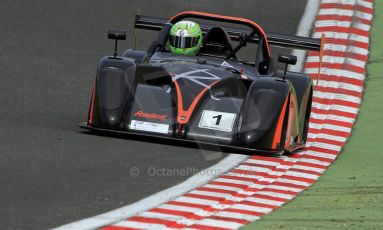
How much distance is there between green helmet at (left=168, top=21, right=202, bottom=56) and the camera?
42.0 feet

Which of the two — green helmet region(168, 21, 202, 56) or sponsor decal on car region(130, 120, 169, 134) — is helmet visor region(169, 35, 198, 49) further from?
sponsor decal on car region(130, 120, 169, 134)

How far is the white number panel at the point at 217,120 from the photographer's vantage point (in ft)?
35.6

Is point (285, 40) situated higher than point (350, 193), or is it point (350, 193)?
point (285, 40)

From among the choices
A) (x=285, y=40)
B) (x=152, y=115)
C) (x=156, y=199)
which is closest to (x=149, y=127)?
(x=152, y=115)

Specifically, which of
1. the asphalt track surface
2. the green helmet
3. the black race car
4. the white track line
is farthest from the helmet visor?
the white track line

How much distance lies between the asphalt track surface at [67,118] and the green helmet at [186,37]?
1.39 meters

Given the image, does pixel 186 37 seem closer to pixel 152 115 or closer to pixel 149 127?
pixel 152 115

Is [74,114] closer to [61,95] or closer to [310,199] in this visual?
[61,95]

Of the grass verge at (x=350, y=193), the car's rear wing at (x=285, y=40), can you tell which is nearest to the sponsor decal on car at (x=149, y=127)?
the grass verge at (x=350, y=193)

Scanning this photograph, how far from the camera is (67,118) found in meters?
12.3

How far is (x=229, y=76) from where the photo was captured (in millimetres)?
11797

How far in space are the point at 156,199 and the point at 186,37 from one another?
4.77 meters

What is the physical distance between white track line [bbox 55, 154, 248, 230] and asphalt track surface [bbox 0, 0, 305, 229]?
0.10m

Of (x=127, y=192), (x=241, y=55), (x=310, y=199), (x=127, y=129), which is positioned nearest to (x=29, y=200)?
(x=127, y=192)
